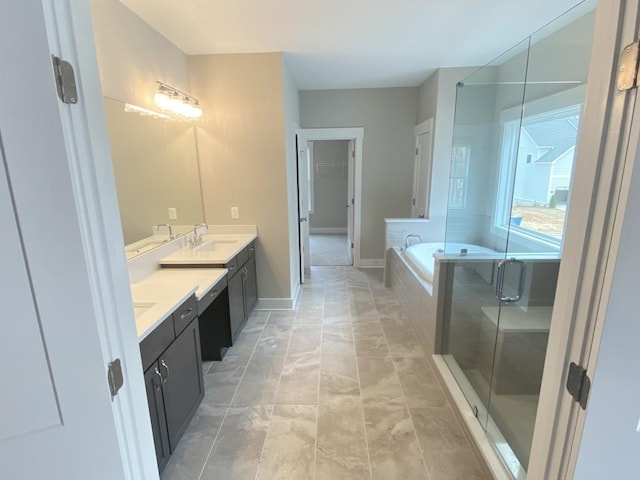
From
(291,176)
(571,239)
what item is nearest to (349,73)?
(291,176)

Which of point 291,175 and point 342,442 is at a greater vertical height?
point 291,175

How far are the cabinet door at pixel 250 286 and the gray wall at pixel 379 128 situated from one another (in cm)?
221

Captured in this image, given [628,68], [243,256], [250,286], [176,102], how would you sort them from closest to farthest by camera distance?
[628,68] < [176,102] < [243,256] < [250,286]

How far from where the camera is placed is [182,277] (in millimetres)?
2305

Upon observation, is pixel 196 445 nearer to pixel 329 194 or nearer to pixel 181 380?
pixel 181 380

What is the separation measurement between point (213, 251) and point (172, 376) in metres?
1.37

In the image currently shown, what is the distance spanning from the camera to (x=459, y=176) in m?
3.77

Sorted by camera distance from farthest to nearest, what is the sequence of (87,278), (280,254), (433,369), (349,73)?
(349,73) → (280,254) → (433,369) → (87,278)

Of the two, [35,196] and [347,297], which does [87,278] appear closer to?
[35,196]

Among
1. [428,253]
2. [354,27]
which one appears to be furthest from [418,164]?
[354,27]

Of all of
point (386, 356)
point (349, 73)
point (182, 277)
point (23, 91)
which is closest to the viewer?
point (23, 91)

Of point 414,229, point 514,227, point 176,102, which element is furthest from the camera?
point 414,229

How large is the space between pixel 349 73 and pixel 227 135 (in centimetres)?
171

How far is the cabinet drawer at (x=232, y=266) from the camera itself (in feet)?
8.71
